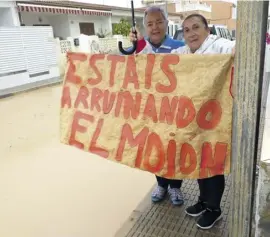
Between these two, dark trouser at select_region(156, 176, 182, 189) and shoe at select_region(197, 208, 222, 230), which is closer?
shoe at select_region(197, 208, 222, 230)

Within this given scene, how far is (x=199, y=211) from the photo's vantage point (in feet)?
7.41

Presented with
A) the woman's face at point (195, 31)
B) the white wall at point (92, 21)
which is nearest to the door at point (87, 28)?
the white wall at point (92, 21)

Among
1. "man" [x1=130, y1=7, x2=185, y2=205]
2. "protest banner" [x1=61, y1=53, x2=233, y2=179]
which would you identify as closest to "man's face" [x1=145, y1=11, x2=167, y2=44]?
"man" [x1=130, y1=7, x2=185, y2=205]

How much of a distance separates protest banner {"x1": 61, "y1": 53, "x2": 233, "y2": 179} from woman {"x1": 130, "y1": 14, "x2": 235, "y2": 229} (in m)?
0.31

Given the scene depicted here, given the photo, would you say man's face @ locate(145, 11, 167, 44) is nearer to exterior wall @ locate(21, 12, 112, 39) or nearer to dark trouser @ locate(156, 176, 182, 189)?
dark trouser @ locate(156, 176, 182, 189)

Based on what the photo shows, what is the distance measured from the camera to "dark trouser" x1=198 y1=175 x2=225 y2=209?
1.95m

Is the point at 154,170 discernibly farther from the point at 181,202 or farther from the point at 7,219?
the point at 7,219

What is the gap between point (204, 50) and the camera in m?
1.80

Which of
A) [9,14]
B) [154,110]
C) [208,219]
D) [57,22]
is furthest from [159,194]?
[57,22]

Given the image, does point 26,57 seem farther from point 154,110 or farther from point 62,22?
point 154,110

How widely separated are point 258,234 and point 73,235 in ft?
5.08

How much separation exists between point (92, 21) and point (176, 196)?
15.8 m

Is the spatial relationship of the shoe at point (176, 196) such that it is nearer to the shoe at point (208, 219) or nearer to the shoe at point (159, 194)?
the shoe at point (159, 194)

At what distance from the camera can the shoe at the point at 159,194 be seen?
2496 millimetres
